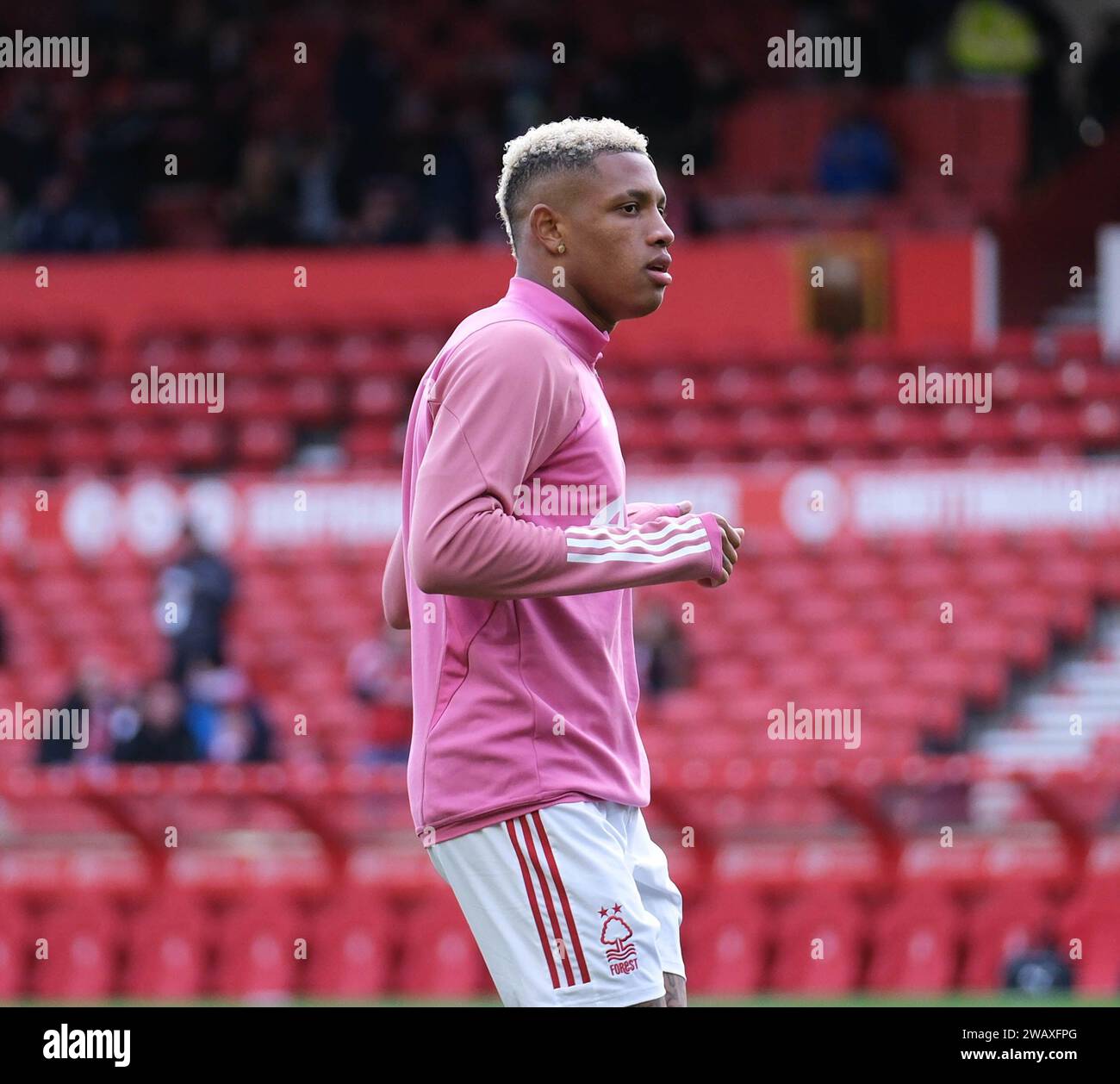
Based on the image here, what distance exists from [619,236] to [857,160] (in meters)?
13.6

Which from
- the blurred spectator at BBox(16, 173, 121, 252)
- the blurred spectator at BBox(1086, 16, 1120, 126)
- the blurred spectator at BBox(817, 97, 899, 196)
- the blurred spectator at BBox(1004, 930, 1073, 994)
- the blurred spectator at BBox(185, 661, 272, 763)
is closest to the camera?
the blurred spectator at BBox(1004, 930, 1073, 994)

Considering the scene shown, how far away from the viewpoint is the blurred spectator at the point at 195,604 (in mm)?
11484

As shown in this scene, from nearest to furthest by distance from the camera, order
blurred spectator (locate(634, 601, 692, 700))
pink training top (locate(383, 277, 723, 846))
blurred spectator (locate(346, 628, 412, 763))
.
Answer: pink training top (locate(383, 277, 723, 846)) < blurred spectator (locate(346, 628, 412, 763)) < blurred spectator (locate(634, 601, 692, 700))

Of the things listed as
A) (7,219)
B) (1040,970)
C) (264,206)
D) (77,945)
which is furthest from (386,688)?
(7,219)

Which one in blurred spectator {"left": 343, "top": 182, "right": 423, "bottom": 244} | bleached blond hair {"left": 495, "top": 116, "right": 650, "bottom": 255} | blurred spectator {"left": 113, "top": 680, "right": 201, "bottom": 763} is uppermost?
blurred spectator {"left": 343, "top": 182, "right": 423, "bottom": 244}

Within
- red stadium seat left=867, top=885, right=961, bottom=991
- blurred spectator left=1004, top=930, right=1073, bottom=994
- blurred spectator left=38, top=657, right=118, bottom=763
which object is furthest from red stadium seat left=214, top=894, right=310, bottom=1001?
blurred spectator left=1004, top=930, right=1073, bottom=994

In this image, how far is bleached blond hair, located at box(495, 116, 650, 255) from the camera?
2.80m

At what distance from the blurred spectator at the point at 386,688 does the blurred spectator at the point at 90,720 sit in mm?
1304

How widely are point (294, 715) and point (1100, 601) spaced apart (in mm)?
4766

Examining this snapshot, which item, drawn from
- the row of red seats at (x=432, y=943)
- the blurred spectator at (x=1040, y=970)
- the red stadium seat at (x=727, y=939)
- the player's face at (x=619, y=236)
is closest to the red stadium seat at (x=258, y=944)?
the row of red seats at (x=432, y=943)

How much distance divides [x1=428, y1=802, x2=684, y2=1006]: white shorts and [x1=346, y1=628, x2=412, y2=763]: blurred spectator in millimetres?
6599

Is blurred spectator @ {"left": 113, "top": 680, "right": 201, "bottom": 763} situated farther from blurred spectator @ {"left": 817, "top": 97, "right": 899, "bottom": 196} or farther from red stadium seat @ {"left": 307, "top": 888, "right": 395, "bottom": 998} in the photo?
blurred spectator @ {"left": 817, "top": 97, "right": 899, "bottom": 196}

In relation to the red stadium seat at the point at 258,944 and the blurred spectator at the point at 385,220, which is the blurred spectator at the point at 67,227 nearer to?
the blurred spectator at the point at 385,220

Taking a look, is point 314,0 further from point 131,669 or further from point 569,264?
point 569,264
